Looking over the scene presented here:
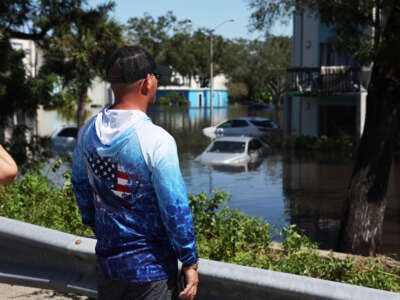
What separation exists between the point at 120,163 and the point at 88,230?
4344mm

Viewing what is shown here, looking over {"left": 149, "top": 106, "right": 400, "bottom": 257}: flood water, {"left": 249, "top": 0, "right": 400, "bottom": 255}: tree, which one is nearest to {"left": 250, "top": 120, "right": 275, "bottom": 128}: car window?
{"left": 149, "top": 106, "right": 400, "bottom": 257}: flood water

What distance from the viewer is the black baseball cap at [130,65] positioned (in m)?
2.95

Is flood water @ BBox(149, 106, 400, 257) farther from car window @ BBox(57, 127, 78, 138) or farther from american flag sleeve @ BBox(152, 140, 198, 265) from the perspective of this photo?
american flag sleeve @ BBox(152, 140, 198, 265)

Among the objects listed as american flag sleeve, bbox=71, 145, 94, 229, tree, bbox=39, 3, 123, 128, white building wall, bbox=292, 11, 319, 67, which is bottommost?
american flag sleeve, bbox=71, 145, 94, 229

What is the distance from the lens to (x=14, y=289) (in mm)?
4957

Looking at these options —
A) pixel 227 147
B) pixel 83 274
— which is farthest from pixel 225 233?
pixel 227 147

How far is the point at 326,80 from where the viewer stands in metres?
35.5

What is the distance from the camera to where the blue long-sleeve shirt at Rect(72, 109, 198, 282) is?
2.80 m

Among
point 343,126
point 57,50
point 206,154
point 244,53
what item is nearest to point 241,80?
point 244,53

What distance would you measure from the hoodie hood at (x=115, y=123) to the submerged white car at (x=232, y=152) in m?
24.9

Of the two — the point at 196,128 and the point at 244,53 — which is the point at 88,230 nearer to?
the point at 196,128

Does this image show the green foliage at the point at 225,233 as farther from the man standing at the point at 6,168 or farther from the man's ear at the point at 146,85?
the man standing at the point at 6,168

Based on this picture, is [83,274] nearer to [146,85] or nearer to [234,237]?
[146,85]

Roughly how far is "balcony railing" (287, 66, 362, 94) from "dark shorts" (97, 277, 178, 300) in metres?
33.2
